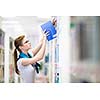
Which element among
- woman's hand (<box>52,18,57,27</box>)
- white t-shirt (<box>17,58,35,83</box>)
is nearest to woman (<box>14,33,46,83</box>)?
white t-shirt (<box>17,58,35,83</box>)

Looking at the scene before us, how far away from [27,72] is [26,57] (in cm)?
10

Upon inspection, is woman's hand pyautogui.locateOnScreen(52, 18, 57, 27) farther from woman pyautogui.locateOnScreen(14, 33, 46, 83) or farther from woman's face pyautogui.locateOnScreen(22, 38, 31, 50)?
woman's face pyautogui.locateOnScreen(22, 38, 31, 50)

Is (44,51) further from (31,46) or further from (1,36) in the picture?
(1,36)

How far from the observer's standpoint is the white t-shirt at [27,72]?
186cm

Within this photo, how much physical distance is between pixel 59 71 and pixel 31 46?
0.25 metres

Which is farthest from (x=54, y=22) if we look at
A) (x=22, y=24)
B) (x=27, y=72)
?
(x=27, y=72)

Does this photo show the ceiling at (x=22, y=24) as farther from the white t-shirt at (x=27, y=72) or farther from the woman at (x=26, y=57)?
the white t-shirt at (x=27, y=72)

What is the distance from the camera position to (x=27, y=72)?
187 cm

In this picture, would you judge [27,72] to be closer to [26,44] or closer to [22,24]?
[26,44]

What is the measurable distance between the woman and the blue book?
4cm

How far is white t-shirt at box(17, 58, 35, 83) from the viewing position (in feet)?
6.12

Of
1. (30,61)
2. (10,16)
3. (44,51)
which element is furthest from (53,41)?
Result: (10,16)

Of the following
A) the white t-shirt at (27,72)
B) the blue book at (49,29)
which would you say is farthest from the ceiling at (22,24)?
the white t-shirt at (27,72)

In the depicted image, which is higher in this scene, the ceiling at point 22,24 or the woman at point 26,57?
the ceiling at point 22,24
